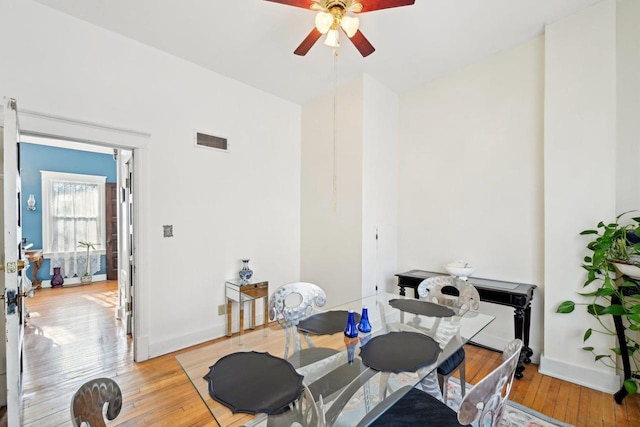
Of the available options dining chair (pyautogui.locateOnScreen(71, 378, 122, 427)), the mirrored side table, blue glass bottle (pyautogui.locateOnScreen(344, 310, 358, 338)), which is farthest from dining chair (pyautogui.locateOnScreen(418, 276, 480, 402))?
the mirrored side table

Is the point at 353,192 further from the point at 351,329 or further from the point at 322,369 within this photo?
the point at 322,369

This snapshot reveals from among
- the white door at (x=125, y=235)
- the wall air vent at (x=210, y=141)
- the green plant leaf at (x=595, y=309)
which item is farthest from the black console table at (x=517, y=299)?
the white door at (x=125, y=235)

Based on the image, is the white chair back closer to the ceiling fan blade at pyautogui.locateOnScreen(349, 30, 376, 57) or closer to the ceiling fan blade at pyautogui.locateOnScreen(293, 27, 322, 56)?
the ceiling fan blade at pyautogui.locateOnScreen(349, 30, 376, 57)

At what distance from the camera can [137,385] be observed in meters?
2.39

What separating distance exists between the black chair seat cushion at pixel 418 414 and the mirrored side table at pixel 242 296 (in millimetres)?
2258

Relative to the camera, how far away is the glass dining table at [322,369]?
110 cm

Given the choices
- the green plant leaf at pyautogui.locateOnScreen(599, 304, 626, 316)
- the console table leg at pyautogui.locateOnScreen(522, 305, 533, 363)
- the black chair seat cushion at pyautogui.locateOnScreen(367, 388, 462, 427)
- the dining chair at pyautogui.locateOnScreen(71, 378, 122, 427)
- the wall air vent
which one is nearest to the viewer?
the dining chair at pyautogui.locateOnScreen(71, 378, 122, 427)

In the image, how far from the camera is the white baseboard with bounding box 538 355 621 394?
7.30 ft

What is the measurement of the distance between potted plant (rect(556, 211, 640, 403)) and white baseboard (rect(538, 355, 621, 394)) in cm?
9

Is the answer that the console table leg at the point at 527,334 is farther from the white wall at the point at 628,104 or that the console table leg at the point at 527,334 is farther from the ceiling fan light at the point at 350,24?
the ceiling fan light at the point at 350,24

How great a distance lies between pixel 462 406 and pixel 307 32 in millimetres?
2981

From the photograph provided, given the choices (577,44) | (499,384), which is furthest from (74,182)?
(577,44)

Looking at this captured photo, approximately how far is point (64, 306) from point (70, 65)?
3.98 metres

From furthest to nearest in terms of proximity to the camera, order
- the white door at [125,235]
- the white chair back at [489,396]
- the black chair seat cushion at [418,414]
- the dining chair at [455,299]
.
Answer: the white door at [125,235] → the dining chair at [455,299] → the black chair seat cushion at [418,414] → the white chair back at [489,396]
